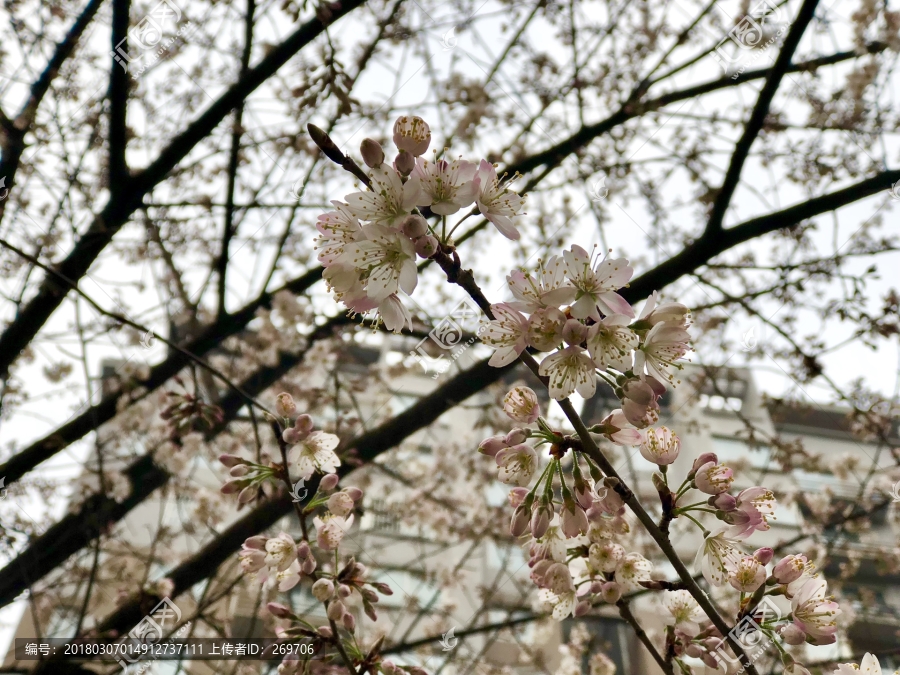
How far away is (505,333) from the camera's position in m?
0.84

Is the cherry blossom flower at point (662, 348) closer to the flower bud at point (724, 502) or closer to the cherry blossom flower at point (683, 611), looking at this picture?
the flower bud at point (724, 502)

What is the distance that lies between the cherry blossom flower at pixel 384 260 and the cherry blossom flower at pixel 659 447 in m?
0.41

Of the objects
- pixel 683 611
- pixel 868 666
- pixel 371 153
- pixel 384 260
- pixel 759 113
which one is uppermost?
pixel 759 113

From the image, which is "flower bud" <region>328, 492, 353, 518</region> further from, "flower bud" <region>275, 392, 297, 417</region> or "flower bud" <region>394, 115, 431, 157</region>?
"flower bud" <region>394, 115, 431, 157</region>

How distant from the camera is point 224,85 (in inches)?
144

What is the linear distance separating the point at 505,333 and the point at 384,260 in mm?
194

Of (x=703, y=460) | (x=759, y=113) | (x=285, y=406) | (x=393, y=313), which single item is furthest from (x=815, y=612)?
(x=759, y=113)

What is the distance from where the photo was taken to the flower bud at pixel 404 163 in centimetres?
86

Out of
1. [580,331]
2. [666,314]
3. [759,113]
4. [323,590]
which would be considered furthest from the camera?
[759,113]

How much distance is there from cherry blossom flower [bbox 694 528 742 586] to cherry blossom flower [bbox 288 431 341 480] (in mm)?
729

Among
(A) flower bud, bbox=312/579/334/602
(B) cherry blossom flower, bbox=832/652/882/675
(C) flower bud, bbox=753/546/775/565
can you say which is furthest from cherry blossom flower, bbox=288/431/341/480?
(B) cherry blossom flower, bbox=832/652/882/675

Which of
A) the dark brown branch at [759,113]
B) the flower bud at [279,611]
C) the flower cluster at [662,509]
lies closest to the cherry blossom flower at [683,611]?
the flower cluster at [662,509]

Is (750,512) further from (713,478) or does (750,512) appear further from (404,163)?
(404,163)

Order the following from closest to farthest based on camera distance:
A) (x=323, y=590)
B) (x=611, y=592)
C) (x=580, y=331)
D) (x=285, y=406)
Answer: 1. (x=580, y=331)
2. (x=611, y=592)
3. (x=323, y=590)
4. (x=285, y=406)
